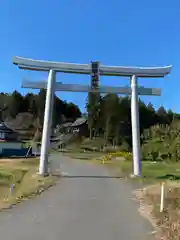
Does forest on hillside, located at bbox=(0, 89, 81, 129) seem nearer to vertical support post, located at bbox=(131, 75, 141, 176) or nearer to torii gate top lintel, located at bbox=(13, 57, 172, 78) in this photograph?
torii gate top lintel, located at bbox=(13, 57, 172, 78)

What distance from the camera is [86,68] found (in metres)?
26.1

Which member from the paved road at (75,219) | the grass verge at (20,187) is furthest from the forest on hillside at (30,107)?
Answer: the paved road at (75,219)

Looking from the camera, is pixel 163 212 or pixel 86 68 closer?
pixel 163 212

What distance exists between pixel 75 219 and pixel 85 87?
53.3ft

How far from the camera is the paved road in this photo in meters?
8.78

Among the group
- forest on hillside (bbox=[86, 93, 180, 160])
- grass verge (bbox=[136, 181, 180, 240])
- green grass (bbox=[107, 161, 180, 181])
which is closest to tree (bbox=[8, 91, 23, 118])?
forest on hillside (bbox=[86, 93, 180, 160])

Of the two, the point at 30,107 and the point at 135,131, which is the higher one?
the point at 30,107

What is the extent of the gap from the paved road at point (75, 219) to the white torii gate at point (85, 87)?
28.9 ft

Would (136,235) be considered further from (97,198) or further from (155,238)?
(97,198)

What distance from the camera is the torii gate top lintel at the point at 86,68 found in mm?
25609

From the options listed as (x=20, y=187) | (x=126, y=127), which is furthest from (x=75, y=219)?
(x=126, y=127)

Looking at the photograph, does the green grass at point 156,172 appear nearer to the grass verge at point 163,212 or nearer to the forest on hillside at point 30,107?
the grass verge at point 163,212

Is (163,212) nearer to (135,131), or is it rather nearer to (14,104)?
(135,131)

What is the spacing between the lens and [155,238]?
863cm
